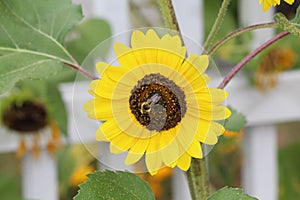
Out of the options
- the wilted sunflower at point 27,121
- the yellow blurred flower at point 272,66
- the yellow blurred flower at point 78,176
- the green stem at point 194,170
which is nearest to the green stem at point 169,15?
the green stem at point 194,170

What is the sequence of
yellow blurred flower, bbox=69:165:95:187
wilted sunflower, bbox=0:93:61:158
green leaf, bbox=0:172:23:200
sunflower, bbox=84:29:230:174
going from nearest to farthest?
sunflower, bbox=84:29:230:174 < wilted sunflower, bbox=0:93:61:158 < green leaf, bbox=0:172:23:200 < yellow blurred flower, bbox=69:165:95:187

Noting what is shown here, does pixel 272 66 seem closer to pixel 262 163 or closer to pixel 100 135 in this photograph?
pixel 262 163

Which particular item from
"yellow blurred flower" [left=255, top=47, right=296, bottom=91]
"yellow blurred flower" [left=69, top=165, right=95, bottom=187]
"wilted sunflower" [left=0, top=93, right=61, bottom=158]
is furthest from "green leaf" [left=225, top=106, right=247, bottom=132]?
"yellow blurred flower" [left=69, top=165, right=95, bottom=187]

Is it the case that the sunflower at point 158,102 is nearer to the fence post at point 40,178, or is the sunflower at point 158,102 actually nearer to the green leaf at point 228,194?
the green leaf at point 228,194

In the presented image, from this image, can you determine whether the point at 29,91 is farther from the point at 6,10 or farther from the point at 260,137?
the point at 6,10

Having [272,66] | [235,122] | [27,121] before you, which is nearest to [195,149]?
[235,122]

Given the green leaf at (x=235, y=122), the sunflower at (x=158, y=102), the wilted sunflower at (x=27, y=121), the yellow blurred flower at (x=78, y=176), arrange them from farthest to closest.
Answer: the yellow blurred flower at (x=78, y=176) → the wilted sunflower at (x=27, y=121) → the green leaf at (x=235, y=122) → the sunflower at (x=158, y=102)

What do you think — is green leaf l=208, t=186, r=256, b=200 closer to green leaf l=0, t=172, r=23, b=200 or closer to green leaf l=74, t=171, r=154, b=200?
green leaf l=74, t=171, r=154, b=200
